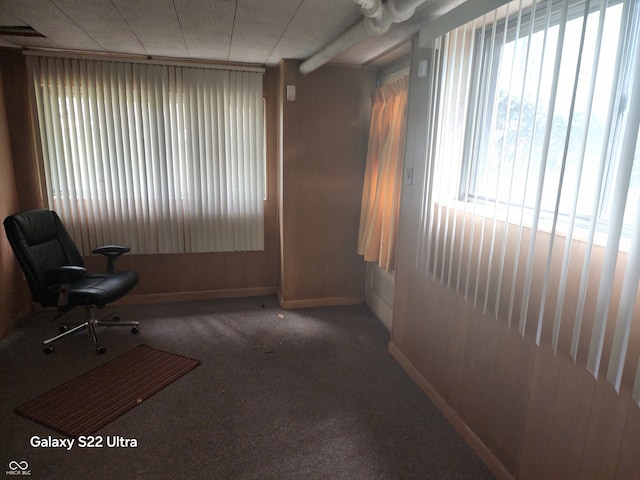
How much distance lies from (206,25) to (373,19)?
1165 mm

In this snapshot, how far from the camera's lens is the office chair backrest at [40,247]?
2739 mm

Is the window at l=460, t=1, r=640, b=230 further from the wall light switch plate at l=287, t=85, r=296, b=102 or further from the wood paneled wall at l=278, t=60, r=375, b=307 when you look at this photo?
the wall light switch plate at l=287, t=85, r=296, b=102

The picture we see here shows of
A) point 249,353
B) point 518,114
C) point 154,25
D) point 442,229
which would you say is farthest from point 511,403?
point 154,25

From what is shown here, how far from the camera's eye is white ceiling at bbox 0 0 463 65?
2170mm

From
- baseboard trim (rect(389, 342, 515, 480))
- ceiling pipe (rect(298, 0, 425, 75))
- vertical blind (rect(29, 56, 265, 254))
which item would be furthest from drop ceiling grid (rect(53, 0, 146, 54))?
baseboard trim (rect(389, 342, 515, 480))

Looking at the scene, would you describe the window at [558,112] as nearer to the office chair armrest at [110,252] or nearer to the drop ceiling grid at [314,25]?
the drop ceiling grid at [314,25]

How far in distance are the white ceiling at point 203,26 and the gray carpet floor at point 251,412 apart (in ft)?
7.54

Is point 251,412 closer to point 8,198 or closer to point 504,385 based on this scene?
point 504,385

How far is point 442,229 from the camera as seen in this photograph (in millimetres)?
2217

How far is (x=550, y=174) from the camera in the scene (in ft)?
5.07

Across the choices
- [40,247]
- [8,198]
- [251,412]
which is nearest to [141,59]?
[8,198]

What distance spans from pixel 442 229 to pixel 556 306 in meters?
0.82

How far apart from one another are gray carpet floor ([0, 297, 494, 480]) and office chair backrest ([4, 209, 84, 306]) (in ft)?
1.66

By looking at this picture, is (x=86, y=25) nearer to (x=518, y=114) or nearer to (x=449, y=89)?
(x=449, y=89)
